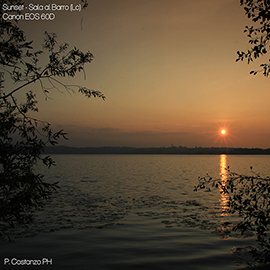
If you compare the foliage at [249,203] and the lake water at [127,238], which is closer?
the foliage at [249,203]

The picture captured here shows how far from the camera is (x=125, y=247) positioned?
1270 cm

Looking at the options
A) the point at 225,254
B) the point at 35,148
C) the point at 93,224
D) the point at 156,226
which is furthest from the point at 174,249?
the point at 35,148

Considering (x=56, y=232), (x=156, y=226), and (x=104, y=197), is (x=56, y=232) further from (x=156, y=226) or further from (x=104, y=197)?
(x=104, y=197)

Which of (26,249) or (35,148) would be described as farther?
(26,249)

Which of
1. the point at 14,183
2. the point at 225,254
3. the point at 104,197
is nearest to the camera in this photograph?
the point at 14,183

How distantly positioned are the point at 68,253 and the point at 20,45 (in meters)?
9.23

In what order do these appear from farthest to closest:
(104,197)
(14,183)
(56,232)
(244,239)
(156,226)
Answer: (104,197) < (156,226) < (56,232) < (244,239) < (14,183)

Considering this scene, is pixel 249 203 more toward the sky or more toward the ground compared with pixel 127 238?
more toward the sky

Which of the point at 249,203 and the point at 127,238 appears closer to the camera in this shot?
the point at 249,203

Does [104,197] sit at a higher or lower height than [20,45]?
lower

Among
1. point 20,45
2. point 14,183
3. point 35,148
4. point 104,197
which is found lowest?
point 104,197

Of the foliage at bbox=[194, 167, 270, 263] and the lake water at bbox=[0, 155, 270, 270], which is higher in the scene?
the foliage at bbox=[194, 167, 270, 263]

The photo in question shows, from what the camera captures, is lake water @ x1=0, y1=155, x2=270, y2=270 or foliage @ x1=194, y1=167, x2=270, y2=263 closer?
foliage @ x1=194, y1=167, x2=270, y2=263

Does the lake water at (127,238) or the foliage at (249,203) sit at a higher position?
the foliage at (249,203)
